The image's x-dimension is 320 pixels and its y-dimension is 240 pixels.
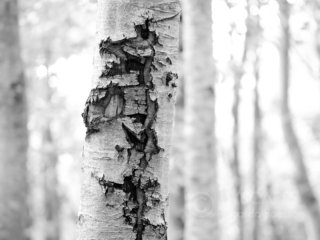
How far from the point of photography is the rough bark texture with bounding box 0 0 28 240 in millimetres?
4262

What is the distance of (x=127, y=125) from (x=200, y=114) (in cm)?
335

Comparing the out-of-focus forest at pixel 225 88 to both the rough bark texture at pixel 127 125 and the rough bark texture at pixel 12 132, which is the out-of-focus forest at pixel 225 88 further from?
the rough bark texture at pixel 127 125

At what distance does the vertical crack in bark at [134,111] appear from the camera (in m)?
1.27

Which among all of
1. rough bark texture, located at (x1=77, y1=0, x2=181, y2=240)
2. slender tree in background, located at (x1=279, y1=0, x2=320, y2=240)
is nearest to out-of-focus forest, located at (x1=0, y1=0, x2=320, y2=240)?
slender tree in background, located at (x1=279, y1=0, x2=320, y2=240)

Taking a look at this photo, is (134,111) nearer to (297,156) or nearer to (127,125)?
(127,125)

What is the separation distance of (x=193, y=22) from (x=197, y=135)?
49.4 inches

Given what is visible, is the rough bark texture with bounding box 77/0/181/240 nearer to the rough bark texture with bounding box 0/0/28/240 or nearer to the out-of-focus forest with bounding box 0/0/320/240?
the out-of-focus forest with bounding box 0/0/320/240

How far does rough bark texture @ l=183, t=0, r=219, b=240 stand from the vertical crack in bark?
3.22 meters

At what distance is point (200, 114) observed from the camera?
4.56 metres

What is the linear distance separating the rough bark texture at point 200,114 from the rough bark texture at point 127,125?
319cm

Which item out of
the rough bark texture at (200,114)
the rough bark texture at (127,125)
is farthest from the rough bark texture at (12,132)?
the rough bark texture at (127,125)

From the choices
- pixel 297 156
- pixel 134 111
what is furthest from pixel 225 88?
pixel 134 111

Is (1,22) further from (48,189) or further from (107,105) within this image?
(48,189)

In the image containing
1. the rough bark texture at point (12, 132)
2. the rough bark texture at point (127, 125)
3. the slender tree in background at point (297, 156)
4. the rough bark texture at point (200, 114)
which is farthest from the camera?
the slender tree in background at point (297, 156)
